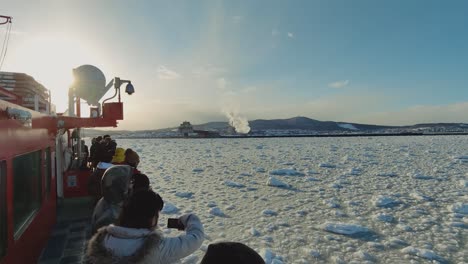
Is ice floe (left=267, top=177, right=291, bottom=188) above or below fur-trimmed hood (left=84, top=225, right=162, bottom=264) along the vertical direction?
below

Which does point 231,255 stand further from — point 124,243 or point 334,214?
point 334,214

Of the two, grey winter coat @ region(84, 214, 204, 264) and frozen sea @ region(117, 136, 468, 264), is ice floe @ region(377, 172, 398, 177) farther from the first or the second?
grey winter coat @ region(84, 214, 204, 264)

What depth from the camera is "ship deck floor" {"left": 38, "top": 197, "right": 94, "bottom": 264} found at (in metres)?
4.37

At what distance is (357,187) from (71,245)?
8098 millimetres

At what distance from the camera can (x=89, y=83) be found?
7.09 metres

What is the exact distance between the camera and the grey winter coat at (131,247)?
64.9 inches

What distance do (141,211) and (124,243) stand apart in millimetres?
184

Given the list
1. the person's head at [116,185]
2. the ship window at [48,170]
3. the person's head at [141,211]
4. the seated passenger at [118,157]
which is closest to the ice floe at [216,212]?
the seated passenger at [118,157]

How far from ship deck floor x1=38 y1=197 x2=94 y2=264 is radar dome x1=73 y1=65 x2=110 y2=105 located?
92.3 inches

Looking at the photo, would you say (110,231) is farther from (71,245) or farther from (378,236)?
(378,236)

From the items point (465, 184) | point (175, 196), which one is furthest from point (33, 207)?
point (465, 184)

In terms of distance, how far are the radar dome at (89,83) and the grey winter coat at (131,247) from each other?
5947 mm

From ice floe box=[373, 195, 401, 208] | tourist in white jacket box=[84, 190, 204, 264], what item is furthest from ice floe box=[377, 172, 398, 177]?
tourist in white jacket box=[84, 190, 204, 264]

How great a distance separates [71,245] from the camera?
4.79 metres
